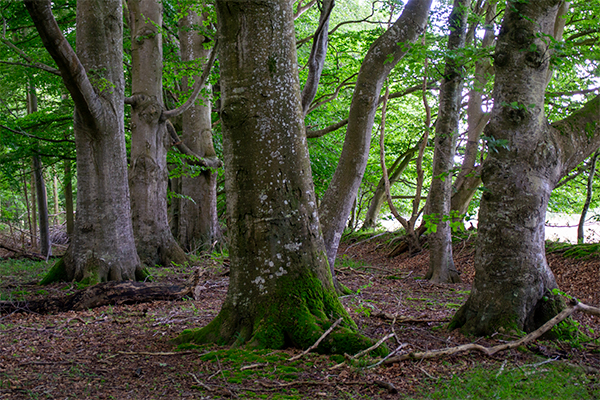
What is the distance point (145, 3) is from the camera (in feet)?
34.2

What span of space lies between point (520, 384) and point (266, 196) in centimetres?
244

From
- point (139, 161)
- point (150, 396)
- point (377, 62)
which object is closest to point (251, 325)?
point (150, 396)

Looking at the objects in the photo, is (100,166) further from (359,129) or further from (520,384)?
(520,384)

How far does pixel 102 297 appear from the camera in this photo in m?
5.93

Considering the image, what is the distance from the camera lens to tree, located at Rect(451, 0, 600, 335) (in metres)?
4.10

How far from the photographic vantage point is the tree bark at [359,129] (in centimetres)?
615

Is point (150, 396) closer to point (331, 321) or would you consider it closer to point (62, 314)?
point (331, 321)

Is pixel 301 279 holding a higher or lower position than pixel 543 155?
lower

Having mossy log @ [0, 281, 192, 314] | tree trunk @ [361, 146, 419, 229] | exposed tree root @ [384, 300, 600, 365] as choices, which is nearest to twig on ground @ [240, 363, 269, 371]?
exposed tree root @ [384, 300, 600, 365]

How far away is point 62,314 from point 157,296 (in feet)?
4.20

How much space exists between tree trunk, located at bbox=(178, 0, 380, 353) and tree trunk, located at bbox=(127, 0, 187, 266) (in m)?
6.35

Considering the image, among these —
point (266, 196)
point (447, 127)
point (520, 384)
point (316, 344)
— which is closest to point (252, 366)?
point (316, 344)

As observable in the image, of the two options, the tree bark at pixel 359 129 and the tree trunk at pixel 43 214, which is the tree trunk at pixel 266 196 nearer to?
the tree bark at pixel 359 129

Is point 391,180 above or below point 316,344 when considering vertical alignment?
above
